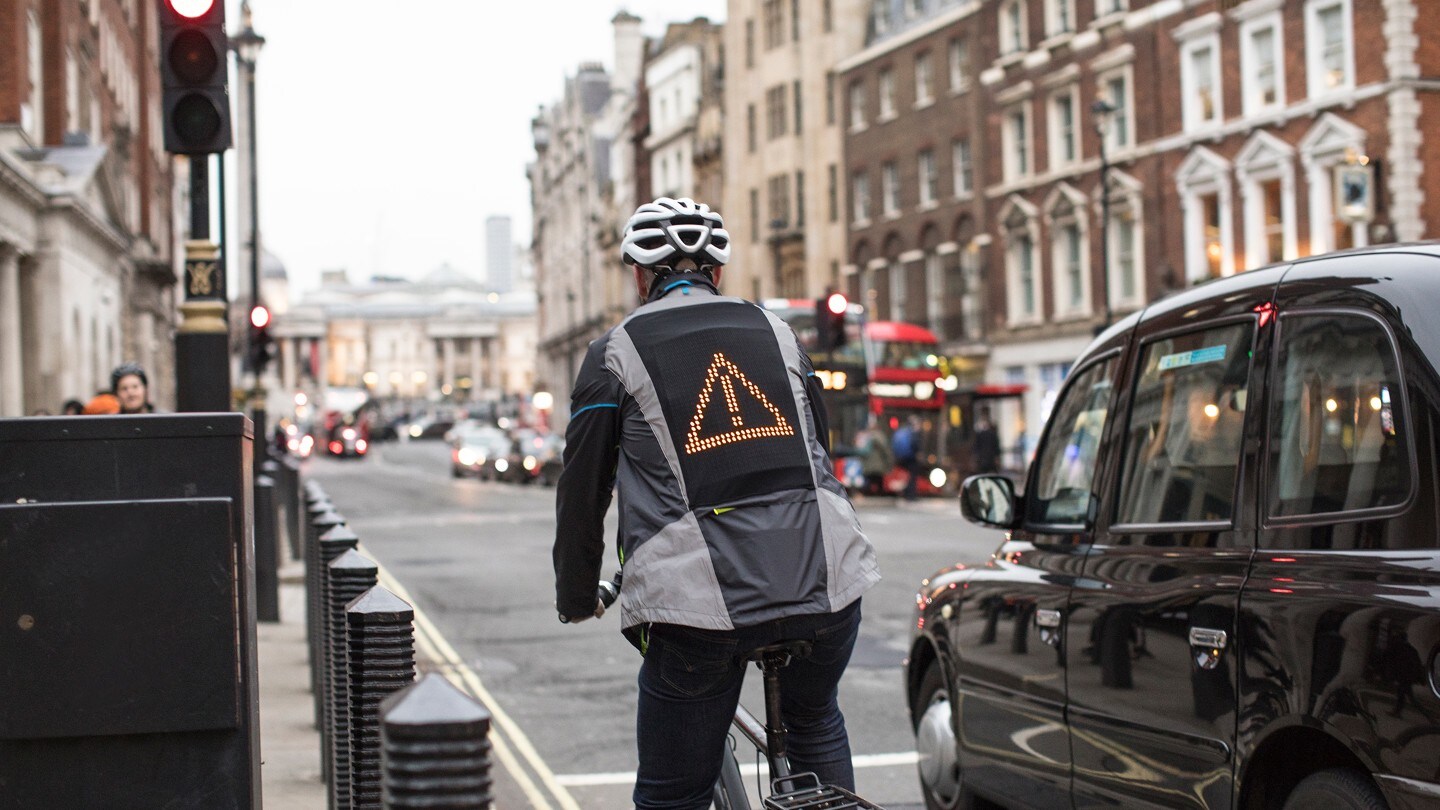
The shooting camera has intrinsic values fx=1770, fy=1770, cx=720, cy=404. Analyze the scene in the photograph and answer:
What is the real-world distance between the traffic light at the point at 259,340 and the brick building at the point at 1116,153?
54.7 feet

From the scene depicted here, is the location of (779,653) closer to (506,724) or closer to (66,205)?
(506,724)

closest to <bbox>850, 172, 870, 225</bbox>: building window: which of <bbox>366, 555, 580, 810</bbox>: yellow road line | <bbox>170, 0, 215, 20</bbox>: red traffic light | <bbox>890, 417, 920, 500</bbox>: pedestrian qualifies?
<bbox>890, 417, 920, 500</bbox>: pedestrian

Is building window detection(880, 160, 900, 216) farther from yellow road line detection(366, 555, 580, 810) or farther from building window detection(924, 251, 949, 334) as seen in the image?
yellow road line detection(366, 555, 580, 810)

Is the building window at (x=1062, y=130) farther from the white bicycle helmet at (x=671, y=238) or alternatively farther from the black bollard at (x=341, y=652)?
the white bicycle helmet at (x=671, y=238)

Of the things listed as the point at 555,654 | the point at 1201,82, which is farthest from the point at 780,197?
the point at 555,654

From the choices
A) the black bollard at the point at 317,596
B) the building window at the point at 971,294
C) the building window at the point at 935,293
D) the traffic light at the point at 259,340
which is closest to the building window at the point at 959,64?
the building window at the point at 971,294

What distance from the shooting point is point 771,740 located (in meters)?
3.95

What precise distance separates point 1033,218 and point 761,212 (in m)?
19.0

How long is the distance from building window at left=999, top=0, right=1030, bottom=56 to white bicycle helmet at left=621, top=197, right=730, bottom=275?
145ft

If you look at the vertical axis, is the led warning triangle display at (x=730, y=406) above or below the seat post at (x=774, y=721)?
above

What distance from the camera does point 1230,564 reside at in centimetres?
455

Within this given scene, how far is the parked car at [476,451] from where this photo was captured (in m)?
52.7

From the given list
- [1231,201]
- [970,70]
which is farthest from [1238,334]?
[970,70]

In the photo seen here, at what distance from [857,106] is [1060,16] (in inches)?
484
